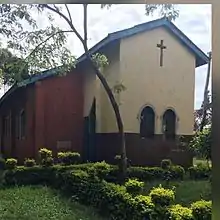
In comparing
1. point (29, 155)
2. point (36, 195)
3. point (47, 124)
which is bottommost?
point (36, 195)

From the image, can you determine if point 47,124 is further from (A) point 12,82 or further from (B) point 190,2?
(B) point 190,2

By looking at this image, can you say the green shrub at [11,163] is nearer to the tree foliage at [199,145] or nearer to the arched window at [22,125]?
the arched window at [22,125]

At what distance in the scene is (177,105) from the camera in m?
2.96

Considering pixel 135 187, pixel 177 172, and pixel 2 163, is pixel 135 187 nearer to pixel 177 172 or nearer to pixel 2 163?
pixel 177 172

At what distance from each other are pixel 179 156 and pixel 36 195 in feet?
3.63

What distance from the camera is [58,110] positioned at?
122 inches

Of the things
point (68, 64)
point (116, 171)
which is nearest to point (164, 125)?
point (116, 171)

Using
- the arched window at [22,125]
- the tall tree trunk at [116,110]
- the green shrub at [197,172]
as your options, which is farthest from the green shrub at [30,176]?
the green shrub at [197,172]

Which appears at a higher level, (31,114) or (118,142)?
(31,114)

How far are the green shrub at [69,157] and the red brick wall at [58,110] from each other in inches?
2.6

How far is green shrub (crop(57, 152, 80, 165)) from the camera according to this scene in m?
2.96

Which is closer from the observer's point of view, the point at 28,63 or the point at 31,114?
the point at 28,63

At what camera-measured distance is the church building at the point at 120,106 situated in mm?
2947

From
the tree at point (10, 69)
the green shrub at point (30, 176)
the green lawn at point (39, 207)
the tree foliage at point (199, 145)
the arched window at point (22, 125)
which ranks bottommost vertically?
the green lawn at point (39, 207)
